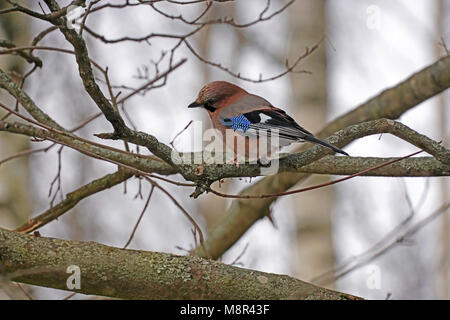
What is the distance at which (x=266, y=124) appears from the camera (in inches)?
144

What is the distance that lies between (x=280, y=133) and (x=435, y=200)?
9.79 metres

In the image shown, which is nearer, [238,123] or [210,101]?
[238,123]

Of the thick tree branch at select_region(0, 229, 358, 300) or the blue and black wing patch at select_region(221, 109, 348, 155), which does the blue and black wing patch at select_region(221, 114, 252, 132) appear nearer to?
the blue and black wing patch at select_region(221, 109, 348, 155)

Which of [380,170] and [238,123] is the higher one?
[238,123]

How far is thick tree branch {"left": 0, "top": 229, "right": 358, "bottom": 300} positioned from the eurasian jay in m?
0.75

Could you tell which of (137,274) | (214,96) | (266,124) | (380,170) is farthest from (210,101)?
(137,274)

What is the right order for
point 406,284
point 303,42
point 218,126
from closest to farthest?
point 218,126 < point 303,42 < point 406,284

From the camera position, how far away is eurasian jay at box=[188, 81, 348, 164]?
3479 mm

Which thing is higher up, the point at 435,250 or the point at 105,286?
the point at 435,250

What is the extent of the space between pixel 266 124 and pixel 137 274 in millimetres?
1396

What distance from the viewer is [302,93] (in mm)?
8867

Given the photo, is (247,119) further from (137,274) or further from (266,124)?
(137,274)

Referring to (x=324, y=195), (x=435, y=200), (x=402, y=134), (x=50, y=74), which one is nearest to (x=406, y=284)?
(x=435, y=200)
